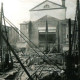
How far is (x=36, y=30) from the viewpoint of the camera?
108 feet

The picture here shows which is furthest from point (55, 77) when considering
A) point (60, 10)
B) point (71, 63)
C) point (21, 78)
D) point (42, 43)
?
point (60, 10)

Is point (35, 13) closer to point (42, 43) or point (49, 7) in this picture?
point (49, 7)

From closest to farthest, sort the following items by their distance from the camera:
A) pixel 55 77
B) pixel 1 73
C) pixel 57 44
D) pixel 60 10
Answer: pixel 55 77 < pixel 1 73 < pixel 57 44 < pixel 60 10

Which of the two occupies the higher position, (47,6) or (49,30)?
(47,6)

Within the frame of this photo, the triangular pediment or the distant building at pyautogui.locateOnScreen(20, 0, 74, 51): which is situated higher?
the triangular pediment

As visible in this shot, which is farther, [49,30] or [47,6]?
[47,6]

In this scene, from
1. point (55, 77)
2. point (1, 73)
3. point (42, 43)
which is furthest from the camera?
point (42, 43)

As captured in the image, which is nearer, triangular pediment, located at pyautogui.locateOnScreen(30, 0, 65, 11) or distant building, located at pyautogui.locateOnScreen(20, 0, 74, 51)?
distant building, located at pyautogui.locateOnScreen(20, 0, 74, 51)

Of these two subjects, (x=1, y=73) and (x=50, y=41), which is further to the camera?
(x=50, y=41)

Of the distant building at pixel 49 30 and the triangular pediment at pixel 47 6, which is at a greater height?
the triangular pediment at pixel 47 6

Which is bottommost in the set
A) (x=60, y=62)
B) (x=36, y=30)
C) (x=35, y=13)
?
(x=60, y=62)

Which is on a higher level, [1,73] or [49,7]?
[49,7]

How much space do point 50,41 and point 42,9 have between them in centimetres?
909

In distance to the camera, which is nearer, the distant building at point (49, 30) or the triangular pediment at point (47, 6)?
the distant building at point (49, 30)
